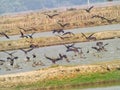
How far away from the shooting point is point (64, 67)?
3762cm

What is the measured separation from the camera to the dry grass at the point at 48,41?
181ft

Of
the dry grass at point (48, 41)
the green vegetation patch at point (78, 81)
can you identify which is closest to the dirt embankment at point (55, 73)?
the green vegetation patch at point (78, 81)

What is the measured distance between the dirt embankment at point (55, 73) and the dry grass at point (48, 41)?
18.0 m

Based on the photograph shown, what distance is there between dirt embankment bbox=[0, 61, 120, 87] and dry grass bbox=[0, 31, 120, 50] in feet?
59.1

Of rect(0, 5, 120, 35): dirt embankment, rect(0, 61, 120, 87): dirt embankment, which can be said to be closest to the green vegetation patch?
rect(0, 61, 120, 87): dirt embankment

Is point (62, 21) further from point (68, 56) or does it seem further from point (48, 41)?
point (68, 56)

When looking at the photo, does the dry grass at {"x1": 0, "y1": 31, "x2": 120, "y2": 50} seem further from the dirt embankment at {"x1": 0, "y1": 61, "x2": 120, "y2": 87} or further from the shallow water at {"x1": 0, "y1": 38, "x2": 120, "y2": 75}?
the dirt embankment at {"x1": 0, "y1": 61, "x2": 120, "y2": 87}

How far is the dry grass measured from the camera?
5528cm

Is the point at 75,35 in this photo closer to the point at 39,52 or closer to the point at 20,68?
the point at 39,52

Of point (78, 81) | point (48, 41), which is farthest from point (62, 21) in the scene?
point (78, 81)

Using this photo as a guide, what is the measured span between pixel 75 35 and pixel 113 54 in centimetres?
1324

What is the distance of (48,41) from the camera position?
58438 millimetres

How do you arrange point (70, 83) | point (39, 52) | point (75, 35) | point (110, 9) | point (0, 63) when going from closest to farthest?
point (70, 83)
point (0, 63)
point (39, 52)
point (75, 35)
point (110, 9)

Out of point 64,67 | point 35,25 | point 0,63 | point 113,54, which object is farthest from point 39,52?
point 35,25
